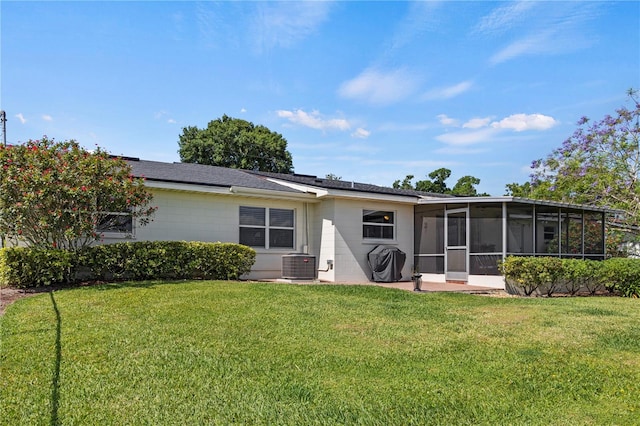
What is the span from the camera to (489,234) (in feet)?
45.1

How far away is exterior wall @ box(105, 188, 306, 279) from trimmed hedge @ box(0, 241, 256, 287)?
125 centimetres

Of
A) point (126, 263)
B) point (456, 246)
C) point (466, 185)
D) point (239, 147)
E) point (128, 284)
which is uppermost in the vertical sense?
point (239, 147)

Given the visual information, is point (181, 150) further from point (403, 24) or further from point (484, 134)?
point (403, 24)

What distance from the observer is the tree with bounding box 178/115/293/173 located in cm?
3681

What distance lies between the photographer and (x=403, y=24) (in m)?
12.3

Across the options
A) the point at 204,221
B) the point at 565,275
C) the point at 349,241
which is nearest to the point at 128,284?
the point at 204,221

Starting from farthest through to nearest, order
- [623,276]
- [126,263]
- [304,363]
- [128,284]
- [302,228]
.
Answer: [302,228] < [623,276] < [126,263] < [128,284] < [304,363]

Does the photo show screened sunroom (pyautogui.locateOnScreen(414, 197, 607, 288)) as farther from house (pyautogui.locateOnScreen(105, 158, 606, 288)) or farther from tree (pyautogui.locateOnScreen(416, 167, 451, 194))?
tree (pyautogui.locateOnScreen(416, 167, 451, 194))

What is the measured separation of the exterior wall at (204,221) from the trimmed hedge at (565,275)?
666cm

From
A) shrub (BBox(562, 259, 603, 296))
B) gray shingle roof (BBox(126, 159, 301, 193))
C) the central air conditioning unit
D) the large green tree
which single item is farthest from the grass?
the large green tree

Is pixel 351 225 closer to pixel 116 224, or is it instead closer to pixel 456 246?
pixel 456 246

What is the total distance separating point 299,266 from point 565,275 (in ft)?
24.2

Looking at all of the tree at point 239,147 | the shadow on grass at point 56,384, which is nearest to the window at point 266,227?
the shadow on grass at point 56,384

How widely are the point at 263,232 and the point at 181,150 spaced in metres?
27.5
